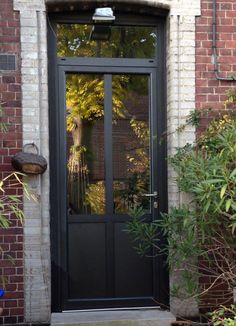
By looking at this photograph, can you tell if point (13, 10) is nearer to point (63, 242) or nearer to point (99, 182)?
point (99, 182)

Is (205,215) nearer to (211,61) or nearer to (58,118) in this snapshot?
(211,61)

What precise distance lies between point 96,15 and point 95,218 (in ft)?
6.93

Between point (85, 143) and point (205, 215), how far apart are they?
171cm

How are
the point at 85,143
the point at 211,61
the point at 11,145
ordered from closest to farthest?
1. the point at 11,145
2. the point at 211,61
3. the point at 85,143

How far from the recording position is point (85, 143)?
5.08 m

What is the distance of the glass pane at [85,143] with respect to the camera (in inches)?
199

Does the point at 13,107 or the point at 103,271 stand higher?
the point at 13,107

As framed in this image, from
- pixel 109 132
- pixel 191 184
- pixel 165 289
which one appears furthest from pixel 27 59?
pixel 165 289

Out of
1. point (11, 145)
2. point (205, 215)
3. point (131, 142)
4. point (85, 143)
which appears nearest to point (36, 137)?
point (11, 145)

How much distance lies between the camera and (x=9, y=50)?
4711 millimetres

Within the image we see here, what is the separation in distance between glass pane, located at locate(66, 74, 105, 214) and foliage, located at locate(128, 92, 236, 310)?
0.60 m

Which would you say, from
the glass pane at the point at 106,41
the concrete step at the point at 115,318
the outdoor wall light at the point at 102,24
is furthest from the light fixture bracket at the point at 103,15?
the concrete step at the point at 115,318

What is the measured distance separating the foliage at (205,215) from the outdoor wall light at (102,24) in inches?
58.5

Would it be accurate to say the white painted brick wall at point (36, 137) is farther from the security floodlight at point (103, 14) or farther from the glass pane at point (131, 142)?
the glass pane at point (131, 142)
